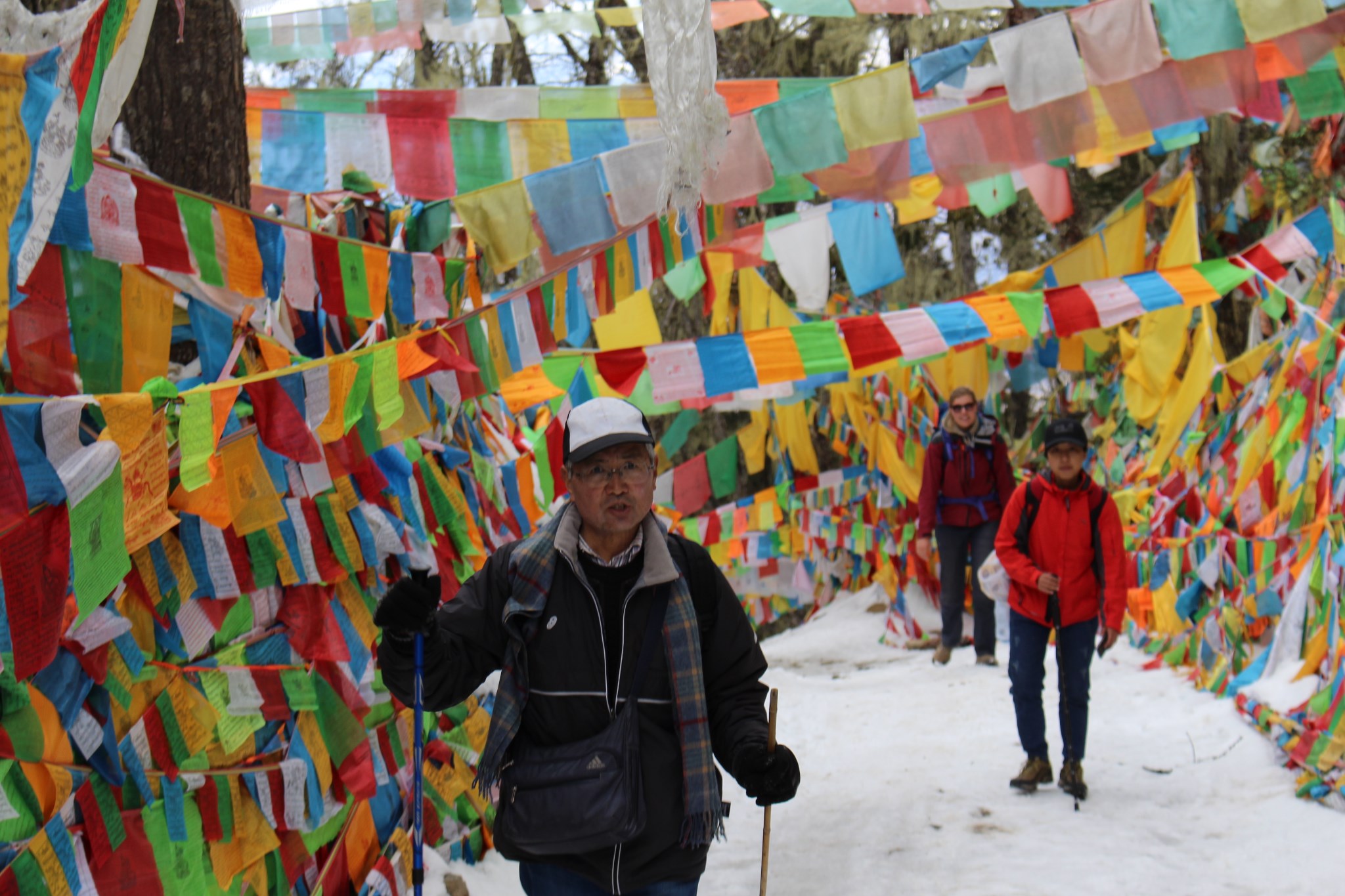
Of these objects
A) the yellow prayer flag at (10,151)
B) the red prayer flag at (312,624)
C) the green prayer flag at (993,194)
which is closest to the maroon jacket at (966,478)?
the green prayer flag at (993,194)

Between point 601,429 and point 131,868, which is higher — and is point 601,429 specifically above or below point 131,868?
above

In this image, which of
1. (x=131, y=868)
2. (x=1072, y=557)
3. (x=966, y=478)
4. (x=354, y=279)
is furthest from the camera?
(x=966, y=478)

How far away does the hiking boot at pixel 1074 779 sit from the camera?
19.6 feet

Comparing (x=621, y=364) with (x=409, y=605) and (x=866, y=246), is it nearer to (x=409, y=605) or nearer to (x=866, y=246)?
(x=866, y=246)

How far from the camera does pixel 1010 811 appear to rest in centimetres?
595

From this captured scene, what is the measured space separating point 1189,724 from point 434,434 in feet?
15.8

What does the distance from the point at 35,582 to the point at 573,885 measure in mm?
1302

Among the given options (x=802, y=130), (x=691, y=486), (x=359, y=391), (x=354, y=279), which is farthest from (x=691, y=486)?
(x=359, y=391)

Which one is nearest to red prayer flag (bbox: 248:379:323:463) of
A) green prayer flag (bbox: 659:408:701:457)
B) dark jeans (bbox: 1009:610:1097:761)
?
dark jeans (bbox: 1009:610:1097:761)

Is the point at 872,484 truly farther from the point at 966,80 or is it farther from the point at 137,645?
the point at 137,645

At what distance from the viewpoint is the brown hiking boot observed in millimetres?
6180

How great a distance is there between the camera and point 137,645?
11.1 feet

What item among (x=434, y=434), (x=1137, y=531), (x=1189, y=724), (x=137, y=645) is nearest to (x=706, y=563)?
(x=137, y=645)

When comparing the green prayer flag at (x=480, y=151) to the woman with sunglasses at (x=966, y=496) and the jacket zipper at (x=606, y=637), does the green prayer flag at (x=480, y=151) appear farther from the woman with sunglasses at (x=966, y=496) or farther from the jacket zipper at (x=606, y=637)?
the jacket zipper at (x=606, y=637)
